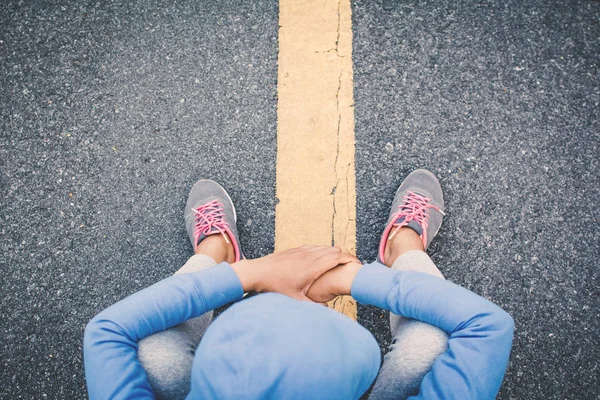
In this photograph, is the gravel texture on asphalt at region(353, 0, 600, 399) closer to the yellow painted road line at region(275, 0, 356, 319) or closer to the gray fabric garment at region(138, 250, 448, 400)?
the yellow painted road line at region(275, 0, 356, 319)

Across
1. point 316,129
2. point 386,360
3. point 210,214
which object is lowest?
point 386,360

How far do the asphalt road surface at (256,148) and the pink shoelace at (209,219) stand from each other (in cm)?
12

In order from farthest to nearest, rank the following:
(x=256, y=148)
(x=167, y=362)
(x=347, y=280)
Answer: (x=256, y=148) < (x=347, y=280) < (x=167, y=362)

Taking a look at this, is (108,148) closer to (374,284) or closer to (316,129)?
(316,129)

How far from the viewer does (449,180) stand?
6.53 feet

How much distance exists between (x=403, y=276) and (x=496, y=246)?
715mm

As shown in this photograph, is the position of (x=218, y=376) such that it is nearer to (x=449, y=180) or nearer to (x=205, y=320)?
(x=205, y=320)

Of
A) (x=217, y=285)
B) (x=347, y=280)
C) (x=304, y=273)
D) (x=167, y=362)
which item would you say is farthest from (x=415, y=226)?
(x=167, y=362)

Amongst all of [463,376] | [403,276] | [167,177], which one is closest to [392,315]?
[403,276]

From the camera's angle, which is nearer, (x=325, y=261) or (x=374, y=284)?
(x=374, y=284)

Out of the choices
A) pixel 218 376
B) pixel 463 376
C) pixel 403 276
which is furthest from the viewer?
pixel 403 276

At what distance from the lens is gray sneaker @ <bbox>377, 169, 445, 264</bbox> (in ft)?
6.24

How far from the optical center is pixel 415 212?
189 centimetres

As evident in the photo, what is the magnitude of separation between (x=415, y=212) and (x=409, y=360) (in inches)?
28.0
